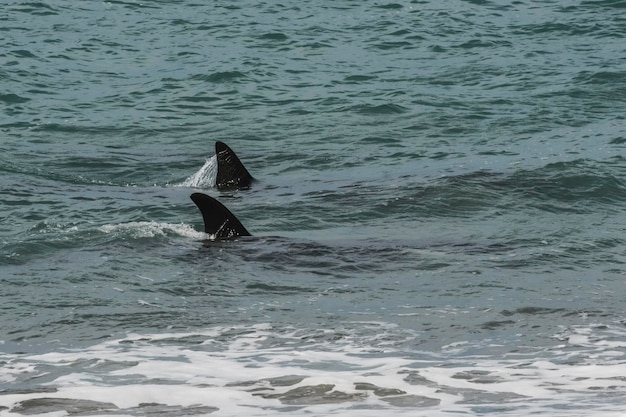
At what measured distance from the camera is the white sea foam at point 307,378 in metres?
9.20

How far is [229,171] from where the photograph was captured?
18828 millimetres

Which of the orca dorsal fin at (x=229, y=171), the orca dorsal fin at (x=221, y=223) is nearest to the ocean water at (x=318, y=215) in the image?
the orca dorsal fin at (x=221, y=223)

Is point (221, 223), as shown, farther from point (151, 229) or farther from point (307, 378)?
point (307, 378)

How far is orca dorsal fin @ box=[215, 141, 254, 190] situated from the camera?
739 inches

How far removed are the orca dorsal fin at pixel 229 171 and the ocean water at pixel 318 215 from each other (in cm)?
34

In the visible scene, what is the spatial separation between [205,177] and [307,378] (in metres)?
10.0

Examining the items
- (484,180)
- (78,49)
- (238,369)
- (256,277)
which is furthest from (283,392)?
(78,49)

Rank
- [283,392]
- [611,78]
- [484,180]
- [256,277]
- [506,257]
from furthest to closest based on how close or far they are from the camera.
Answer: [611,78] → [484,180] → [506,257] → [256,277] → [283,392]

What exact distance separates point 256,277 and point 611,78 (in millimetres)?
15112

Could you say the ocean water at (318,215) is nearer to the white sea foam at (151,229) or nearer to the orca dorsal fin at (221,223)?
the white sea foam at (151,229)

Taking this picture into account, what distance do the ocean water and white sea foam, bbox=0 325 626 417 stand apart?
0.03 m

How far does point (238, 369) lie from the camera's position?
10.3 meters

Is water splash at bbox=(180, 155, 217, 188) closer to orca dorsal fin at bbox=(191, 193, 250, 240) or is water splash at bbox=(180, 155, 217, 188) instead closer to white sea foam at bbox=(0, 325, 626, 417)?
orca dorsal fin at bbox=(191, 193, 250, 240)

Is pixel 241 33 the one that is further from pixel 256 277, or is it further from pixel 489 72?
pixel 256 277
